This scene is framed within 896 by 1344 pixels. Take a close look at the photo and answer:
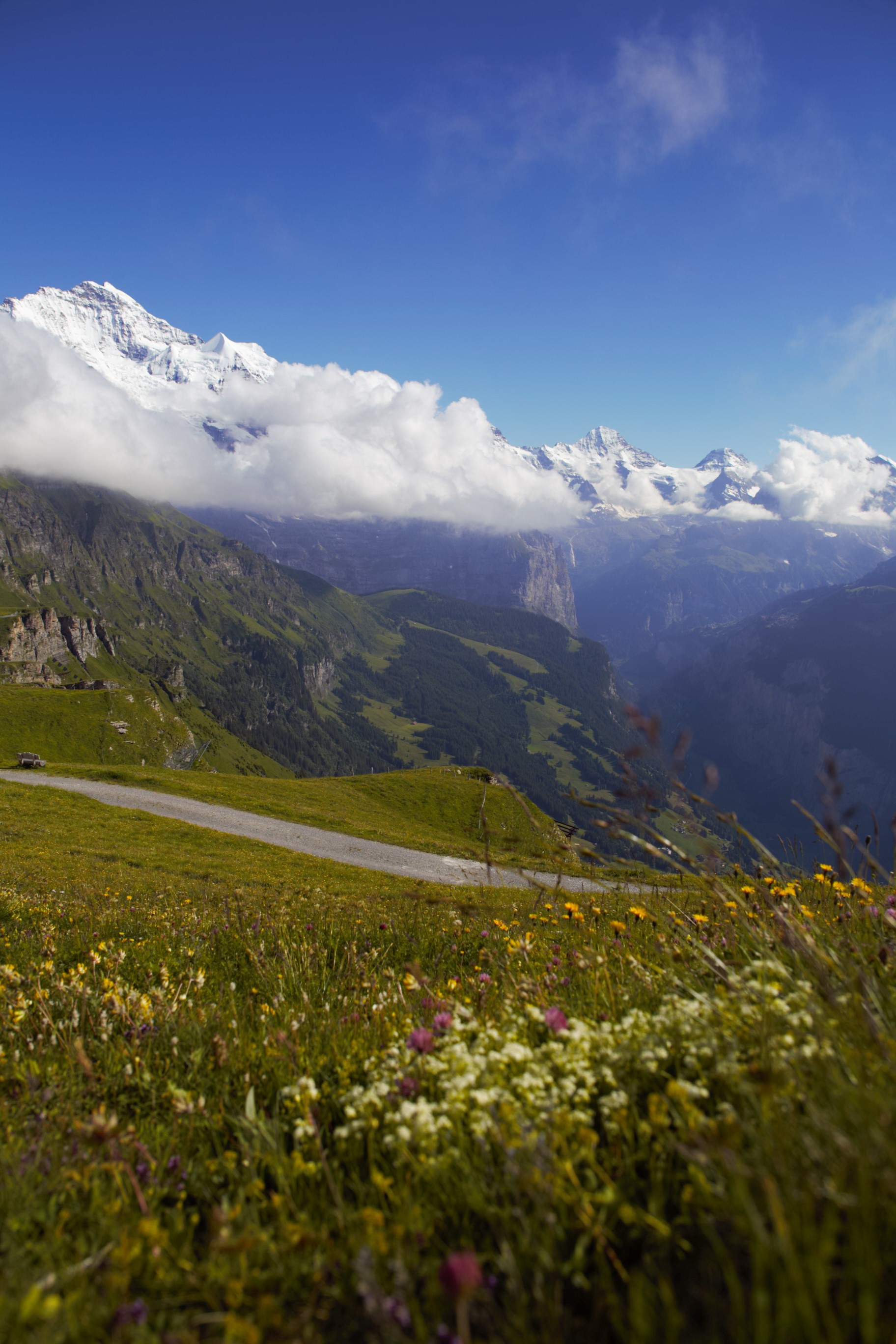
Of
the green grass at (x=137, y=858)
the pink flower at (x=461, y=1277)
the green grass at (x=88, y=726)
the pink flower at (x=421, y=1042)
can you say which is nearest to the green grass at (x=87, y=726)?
the green grass at (x=88, y=726)

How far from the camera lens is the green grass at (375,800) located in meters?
46.8

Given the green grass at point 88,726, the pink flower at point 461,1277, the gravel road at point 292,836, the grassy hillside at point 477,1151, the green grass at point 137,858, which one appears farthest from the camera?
the green grass at point 88,726

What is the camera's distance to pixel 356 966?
5867 mm

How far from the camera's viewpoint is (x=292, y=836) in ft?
133

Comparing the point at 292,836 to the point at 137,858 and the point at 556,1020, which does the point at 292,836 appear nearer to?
the point at 137,858

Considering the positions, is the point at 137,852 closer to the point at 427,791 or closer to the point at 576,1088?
the point at 576,1088

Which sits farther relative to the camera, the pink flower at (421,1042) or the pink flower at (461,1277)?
the pink flower at (421,1042)

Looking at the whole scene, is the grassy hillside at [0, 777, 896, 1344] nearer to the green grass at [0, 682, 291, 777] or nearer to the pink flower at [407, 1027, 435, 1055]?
the pink flower at [407, 1027, 435, 1055]

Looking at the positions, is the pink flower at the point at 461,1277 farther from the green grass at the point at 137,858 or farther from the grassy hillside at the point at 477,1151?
the green grass at the point at 137,858

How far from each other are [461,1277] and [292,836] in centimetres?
4158

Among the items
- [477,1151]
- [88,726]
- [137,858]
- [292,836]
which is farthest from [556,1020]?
[88,726]

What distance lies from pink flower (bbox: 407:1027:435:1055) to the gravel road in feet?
86.9

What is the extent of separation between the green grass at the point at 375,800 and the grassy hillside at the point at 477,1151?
106 ft

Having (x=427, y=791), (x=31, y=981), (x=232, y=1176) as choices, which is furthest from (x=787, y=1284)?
(x=427, y=791)
